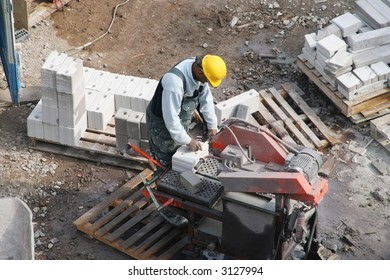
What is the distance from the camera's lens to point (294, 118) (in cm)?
1009

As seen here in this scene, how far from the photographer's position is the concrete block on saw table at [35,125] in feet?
31.4

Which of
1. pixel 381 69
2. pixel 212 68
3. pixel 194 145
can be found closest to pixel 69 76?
pixel 194 145

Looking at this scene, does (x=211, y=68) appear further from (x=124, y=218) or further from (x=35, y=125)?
(x=35, y=125)

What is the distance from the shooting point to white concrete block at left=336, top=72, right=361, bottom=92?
9828mm

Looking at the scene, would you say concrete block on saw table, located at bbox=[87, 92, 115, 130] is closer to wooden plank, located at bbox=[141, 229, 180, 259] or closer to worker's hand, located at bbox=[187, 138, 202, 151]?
wooden plank, located at bbox=[141, 229, 180, 259]

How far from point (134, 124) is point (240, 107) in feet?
4.44

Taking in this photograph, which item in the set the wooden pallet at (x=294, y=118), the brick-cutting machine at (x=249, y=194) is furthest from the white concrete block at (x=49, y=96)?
the wooden pallet at (x=294, y=118)

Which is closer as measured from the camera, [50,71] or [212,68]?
[212,68]

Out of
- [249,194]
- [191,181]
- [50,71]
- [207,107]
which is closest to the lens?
[249,194]

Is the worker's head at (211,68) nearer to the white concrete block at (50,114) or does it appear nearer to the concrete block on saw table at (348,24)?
the white concrete block at (50,114)

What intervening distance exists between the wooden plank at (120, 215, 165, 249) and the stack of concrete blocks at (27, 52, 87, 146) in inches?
62.6

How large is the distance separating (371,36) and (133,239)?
4208 mm

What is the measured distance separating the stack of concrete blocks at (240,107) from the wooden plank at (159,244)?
168cm

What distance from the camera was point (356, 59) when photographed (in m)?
10.1
